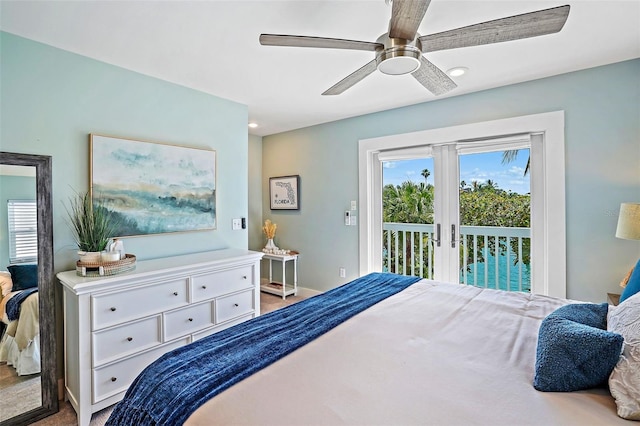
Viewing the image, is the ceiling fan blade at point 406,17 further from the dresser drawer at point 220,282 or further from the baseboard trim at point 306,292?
the baseboard trim at point 306,292

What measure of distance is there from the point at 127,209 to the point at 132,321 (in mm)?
921

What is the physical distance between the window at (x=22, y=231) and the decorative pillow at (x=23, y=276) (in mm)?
41

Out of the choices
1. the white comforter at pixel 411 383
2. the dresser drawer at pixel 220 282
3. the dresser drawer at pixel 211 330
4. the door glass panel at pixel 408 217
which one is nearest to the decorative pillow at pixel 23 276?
the dresser drawer at pixel 220 282

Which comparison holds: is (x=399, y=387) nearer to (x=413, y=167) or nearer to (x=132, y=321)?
(x=132, y=321)

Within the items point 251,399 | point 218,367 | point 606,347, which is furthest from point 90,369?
point 606,347

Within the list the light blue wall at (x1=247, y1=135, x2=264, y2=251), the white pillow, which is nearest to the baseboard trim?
the light blue wall at (x1=247, y1=135, x2=264, y2=251)

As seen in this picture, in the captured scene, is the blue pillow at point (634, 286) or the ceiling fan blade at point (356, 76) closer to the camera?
Result: the blue pillow at point (634, 286)

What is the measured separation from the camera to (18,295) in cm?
197

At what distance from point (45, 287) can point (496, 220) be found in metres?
3.81

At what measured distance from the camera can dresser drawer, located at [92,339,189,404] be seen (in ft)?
6.46

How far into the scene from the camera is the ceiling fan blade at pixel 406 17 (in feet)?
4.02

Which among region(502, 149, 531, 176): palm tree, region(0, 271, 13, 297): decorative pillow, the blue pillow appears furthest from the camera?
region(502, 149, 531, 176): palm tree

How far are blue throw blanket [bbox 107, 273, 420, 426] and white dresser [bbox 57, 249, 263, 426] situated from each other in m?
1.03

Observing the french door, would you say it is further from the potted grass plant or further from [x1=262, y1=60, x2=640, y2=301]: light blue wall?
the potted grass plant
